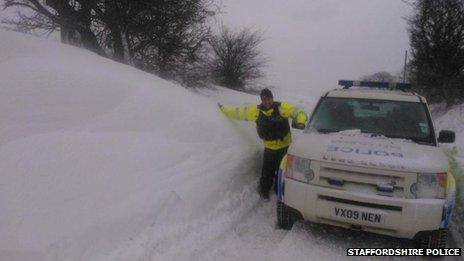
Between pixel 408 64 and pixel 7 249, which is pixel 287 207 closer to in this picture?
pixel 7 249

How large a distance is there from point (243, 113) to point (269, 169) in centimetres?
100

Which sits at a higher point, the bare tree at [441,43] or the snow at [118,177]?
the bare tree at [441,43]

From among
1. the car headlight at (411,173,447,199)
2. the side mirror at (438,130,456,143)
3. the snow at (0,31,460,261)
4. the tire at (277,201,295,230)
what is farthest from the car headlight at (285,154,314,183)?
the side mirror at (438,130,456,143)

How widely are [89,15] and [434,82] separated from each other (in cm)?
1856

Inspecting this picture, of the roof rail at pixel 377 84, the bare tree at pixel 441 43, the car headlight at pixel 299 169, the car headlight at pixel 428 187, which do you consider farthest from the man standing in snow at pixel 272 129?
the bare tree at pixel 441 43

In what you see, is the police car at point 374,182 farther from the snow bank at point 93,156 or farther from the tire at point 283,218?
the snow bank at point 93,156

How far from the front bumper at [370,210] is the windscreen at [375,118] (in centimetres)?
121

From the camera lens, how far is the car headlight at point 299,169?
4.77 metres

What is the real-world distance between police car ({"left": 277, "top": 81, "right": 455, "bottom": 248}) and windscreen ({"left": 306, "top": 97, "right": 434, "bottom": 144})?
0.08 feet

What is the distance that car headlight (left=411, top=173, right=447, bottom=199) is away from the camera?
4.35 metres

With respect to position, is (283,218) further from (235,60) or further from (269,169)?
(235,60)

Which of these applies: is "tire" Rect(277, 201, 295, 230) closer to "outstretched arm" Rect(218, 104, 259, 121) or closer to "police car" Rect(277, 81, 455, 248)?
"police car" Rect(277, 81, 455, 248)

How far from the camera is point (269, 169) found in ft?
20.3

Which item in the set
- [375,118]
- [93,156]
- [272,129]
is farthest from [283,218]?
[93,156]
